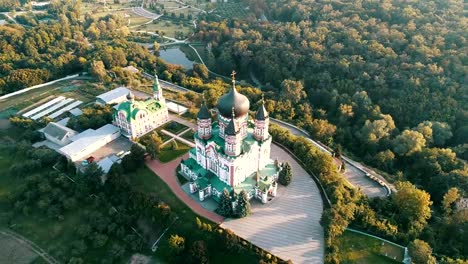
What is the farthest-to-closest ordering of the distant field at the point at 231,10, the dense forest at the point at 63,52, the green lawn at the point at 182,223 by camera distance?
the distant field at the point at 231,10 < the dense forest at the point at 63,52 < the green lawn at the point at 182,223

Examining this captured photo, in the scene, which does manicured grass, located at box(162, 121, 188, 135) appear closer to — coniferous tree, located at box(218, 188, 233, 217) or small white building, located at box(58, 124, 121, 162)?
small white building, located at box(58, 124, 121, 162)

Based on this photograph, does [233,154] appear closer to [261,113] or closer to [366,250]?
[261,113]

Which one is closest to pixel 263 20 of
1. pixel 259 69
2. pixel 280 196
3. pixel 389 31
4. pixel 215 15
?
pixel 215 15

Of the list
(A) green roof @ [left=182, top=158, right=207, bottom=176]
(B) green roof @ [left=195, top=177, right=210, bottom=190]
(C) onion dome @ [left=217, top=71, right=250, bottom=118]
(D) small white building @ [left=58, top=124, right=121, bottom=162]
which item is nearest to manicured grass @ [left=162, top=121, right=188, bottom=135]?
(D) small white building @ [left=58, top=124, right=121, bottom=162]

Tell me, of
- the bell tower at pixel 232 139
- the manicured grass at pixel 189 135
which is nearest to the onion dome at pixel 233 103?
the bell tower at pixel 232 139

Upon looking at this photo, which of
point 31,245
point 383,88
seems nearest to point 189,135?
point 31,245

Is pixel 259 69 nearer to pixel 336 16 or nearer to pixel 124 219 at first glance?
pixel 336 16

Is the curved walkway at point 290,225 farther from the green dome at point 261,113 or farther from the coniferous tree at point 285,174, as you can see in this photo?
the green dome at point 261,113
